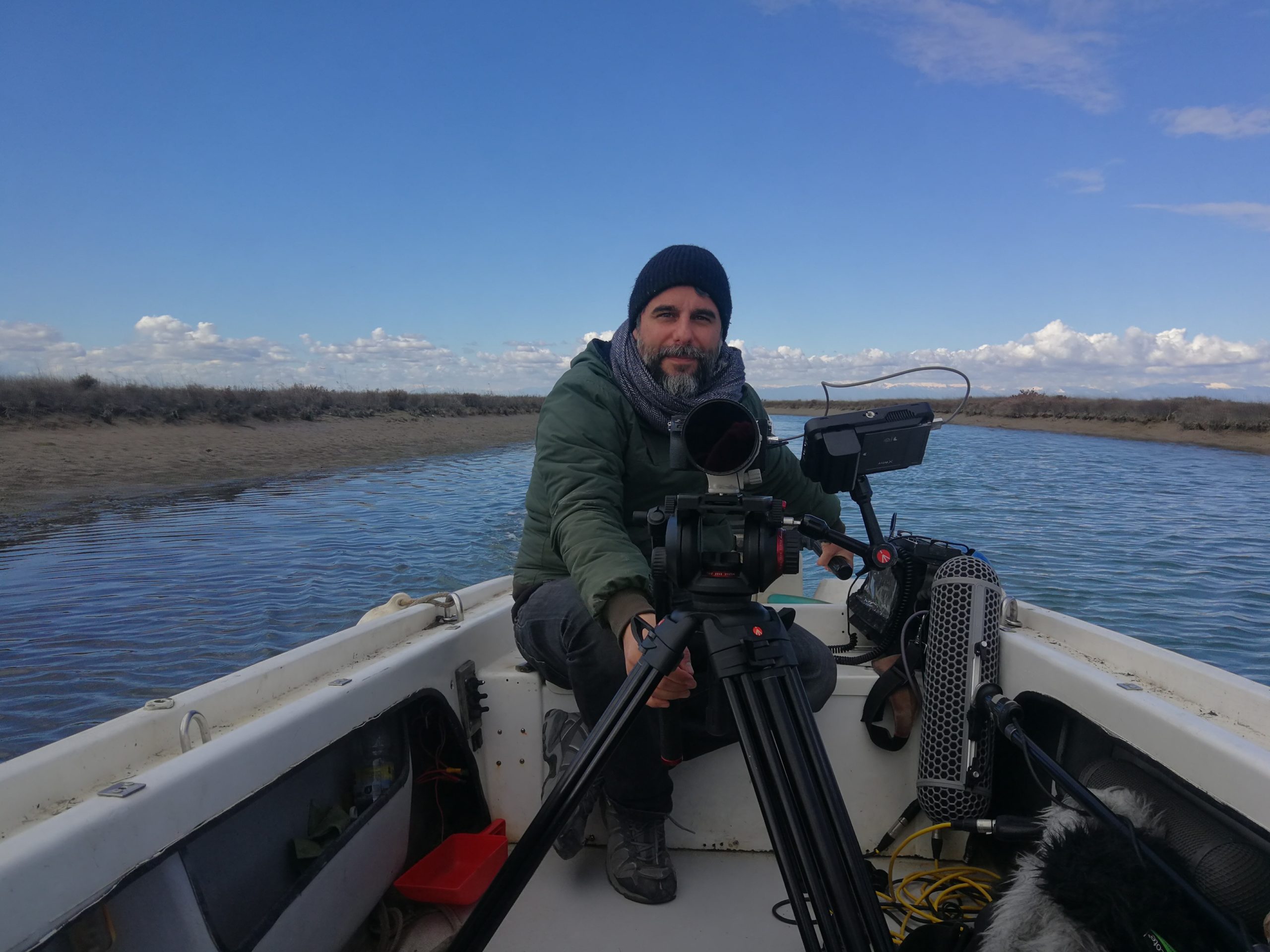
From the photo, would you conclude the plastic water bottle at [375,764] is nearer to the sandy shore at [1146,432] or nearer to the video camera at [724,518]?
the video camera at [724,518]

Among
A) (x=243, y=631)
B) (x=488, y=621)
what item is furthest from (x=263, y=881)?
(x=243, y=631)

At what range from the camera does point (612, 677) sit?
1860 millimetres

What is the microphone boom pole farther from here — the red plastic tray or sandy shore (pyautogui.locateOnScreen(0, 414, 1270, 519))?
sandy shore (pyautogui.locateOnScreen(0, 414, 1270, 519))

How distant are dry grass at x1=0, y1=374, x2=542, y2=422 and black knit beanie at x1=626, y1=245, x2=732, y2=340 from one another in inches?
706

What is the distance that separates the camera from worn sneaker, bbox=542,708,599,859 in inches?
80.4

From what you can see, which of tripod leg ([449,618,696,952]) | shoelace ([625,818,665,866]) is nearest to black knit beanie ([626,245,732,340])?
tripod leg ([449,618,696,952])

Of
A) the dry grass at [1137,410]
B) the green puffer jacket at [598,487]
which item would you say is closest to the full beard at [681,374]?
the green puffer jacket at [598,487]

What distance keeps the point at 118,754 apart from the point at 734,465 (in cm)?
115

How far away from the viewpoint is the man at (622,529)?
1746mm

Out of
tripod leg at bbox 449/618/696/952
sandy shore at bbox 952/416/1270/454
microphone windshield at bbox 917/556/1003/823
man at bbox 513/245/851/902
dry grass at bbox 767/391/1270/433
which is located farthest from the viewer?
dry grass at bbox 767/391/1270/433

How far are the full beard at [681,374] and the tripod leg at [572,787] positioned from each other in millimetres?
999

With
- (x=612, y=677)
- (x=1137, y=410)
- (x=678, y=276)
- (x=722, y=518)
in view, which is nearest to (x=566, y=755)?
(x=612, y=677)

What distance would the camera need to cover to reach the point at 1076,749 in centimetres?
187

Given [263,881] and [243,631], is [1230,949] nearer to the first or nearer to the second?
[263,881]
